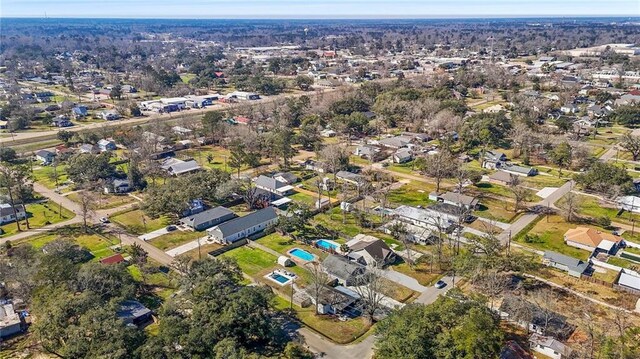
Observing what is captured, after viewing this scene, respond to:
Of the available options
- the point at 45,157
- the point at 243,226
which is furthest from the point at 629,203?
the point at 45,157

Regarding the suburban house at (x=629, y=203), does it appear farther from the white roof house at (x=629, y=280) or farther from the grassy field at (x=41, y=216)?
the grassy field at (x=41, y=216)

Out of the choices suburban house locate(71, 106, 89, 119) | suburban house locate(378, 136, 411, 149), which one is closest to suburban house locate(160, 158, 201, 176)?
suburban house locate(378, 136, 411, 149)

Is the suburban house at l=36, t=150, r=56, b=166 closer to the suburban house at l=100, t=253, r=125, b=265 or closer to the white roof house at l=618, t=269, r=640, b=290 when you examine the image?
the suburban house at l=100, t=253, r=125, b=265

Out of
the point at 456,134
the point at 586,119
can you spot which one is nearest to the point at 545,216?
the point at 456,134

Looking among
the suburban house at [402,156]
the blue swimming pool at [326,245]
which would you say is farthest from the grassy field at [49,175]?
the suburban house at [402,156]

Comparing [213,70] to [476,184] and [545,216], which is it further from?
[545,216]

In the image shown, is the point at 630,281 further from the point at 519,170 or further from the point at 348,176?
the point at 348,176

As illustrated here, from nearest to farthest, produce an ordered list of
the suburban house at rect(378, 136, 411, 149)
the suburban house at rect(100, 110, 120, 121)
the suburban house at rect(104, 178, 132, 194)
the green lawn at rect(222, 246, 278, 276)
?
the green lawn at rect(222, 246, 278, 276), the suburban house at rect(104, 178, 132, 194), the suburban house at rect(378, 136, 411, 149), the suburban house at rect(100, 110, 120, 121)
